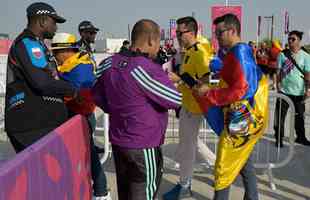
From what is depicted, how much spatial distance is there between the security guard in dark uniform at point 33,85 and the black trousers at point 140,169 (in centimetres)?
63

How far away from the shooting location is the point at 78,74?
10.8 ft

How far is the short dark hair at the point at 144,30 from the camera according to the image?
2.47 m

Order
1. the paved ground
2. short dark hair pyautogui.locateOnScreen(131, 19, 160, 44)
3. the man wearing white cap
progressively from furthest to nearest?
the paved ground
the man wearing white cap
short dark hair pyautogui.locateOnScreen(131, 19, 160, 44)

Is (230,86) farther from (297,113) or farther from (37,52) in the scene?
(297,113)

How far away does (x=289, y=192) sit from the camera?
4191mm

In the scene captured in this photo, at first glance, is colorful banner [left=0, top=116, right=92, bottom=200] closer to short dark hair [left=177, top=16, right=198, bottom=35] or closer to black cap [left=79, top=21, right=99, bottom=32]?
short dark hair [left=177, top=16, right=198, bottom=35]

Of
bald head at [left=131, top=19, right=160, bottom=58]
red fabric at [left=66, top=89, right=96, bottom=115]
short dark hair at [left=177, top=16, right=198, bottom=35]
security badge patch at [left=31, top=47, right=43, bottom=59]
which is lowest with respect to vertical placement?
red fabric at [left=66, top=89, right=96, bottom=115]

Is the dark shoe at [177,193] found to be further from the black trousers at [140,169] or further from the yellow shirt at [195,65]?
the black trousers at [140,169]

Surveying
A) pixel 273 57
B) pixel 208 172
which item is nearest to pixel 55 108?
pixel 208 172

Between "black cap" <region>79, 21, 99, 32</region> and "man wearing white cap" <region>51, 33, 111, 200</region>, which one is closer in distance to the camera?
"man wearing white cap" <region>51, 33, 111, 200</region>

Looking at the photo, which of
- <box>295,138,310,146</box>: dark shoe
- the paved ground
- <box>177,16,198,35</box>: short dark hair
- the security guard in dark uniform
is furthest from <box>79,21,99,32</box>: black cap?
<box>295,138,310,146</box>: dark shoe

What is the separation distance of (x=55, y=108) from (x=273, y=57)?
9432mm

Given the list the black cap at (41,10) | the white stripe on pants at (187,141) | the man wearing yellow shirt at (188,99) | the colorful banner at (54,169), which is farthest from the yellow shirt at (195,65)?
the black cap at (41,10)

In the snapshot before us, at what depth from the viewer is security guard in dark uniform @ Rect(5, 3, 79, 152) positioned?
2719mm
